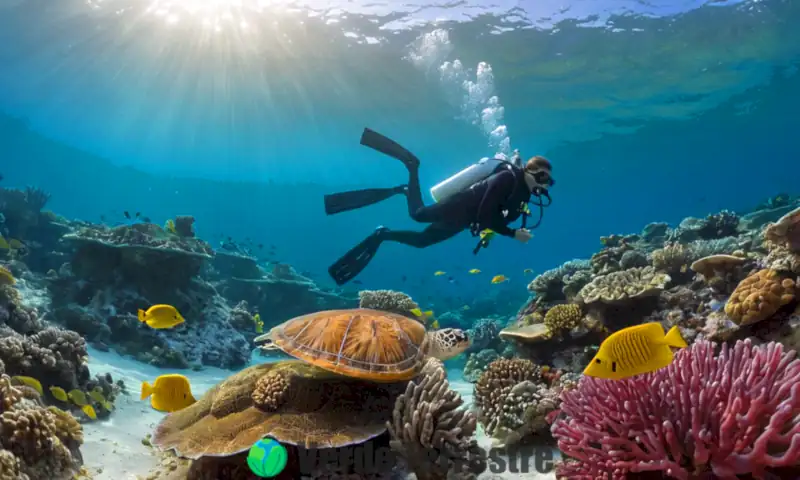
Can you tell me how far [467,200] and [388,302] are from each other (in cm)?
336

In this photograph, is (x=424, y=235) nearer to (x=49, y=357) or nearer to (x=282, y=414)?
(x=282, y=414)

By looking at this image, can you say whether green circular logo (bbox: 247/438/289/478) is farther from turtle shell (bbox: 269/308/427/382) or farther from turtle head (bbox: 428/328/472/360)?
turtle head (bbox: 428/328/472/360)

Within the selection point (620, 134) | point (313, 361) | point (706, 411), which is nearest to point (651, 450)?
point (706, 411)

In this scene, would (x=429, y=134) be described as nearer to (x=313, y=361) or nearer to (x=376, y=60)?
(x=376, y=60)

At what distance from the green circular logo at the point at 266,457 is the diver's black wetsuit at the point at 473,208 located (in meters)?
Result: 4.37

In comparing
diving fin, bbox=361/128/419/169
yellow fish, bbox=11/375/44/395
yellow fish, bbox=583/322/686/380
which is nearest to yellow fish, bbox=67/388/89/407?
yellow fish, bbox=11/375/44/395

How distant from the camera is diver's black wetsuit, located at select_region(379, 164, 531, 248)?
6340 millimetres

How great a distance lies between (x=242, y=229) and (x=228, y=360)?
128174 mm

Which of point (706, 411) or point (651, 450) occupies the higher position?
point (706, 411)

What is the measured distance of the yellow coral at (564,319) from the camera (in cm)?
671

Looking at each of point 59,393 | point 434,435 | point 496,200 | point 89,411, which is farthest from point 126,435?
point 496,200

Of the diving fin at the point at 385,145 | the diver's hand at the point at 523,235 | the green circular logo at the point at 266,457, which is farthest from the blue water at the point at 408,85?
the green circular logo at the point at 266,457

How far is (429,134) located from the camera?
40062 mm

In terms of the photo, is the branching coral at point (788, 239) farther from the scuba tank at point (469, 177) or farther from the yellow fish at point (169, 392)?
the yellow fish at point (169, 392)
